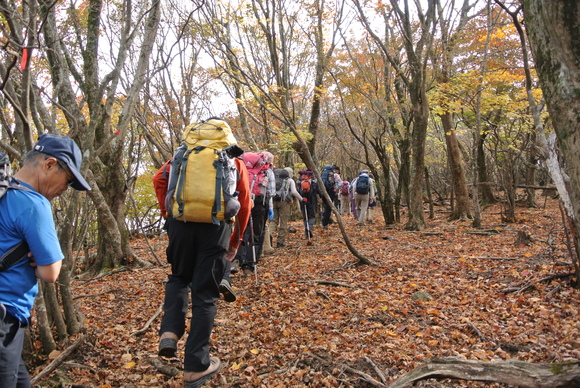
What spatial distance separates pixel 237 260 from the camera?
7.03 m

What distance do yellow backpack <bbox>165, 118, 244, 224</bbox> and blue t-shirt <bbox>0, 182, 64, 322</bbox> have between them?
117 cm

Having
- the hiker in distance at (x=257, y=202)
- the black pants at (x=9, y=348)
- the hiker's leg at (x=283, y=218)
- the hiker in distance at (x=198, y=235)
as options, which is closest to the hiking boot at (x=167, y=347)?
the hiker in distance at (x=198, y=235)

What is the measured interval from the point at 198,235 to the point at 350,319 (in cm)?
231

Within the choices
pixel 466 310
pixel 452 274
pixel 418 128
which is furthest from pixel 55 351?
pixel 418 128

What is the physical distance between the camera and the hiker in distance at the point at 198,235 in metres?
2.87

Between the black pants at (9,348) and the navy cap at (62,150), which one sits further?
the navy cap at (62,150)

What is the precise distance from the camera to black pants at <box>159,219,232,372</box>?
115 inches

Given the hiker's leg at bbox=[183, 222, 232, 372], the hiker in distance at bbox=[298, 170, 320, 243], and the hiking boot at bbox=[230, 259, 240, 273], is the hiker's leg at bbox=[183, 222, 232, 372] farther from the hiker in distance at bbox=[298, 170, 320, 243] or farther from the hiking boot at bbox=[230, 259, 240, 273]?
the hiker in distance at bbox=[298, 170, 320, 243]

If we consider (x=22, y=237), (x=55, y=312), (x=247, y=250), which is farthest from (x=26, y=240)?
(x=247, y=250)

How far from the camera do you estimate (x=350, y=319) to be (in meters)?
4.48

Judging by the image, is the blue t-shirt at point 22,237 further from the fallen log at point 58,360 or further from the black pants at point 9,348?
the fallen log at point 58,360

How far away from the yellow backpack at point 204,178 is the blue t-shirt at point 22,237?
Answer: 3.85 ft

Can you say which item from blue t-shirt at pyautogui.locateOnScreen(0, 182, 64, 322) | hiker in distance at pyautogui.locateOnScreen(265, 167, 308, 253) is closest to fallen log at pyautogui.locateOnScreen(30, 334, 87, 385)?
blue t-shirt at pyautogui.locateOnScreen(0, 182, 64, 322)

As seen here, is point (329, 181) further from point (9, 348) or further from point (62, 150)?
point (9, 348)
